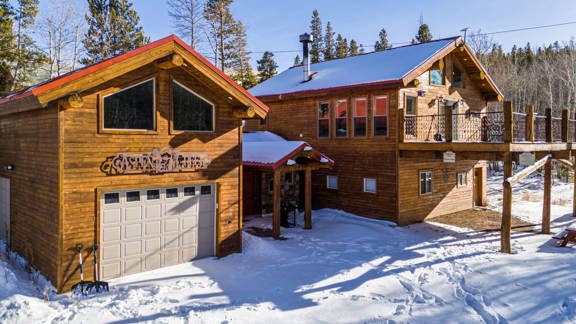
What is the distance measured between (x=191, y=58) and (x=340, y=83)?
8.81 m

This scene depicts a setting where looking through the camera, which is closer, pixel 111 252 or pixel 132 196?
pixel 111 252

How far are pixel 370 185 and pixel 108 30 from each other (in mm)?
25744

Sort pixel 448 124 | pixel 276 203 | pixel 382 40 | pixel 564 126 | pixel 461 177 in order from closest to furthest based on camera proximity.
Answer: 1. pixel 276 203
2. pixel 448 124
3. pixel 564 126
4. pixel 461 177
5. pixel 382 40

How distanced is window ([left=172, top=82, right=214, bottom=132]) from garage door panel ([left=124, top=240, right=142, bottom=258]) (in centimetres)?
289

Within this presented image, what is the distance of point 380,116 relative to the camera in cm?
1570

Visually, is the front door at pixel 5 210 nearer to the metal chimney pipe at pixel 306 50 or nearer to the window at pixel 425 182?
the metal chimney pipe at pixel 306 50

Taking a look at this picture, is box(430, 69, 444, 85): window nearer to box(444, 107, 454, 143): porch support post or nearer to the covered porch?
box(444, 107, 454, 143): porch support post

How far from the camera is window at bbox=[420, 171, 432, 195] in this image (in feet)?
54.0

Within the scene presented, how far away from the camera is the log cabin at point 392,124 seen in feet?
50.0

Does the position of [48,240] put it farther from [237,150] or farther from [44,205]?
[237,150]

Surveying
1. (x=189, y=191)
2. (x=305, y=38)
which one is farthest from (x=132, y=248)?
(x=305, y=38)

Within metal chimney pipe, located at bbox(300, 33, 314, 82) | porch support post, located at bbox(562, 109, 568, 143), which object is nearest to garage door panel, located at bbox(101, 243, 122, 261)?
metal chimney pipe, located at bbox(300, 33, 314, 82)

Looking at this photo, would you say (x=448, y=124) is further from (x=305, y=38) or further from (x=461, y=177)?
(x=305, y=38)

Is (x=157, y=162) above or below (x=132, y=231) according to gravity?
above
